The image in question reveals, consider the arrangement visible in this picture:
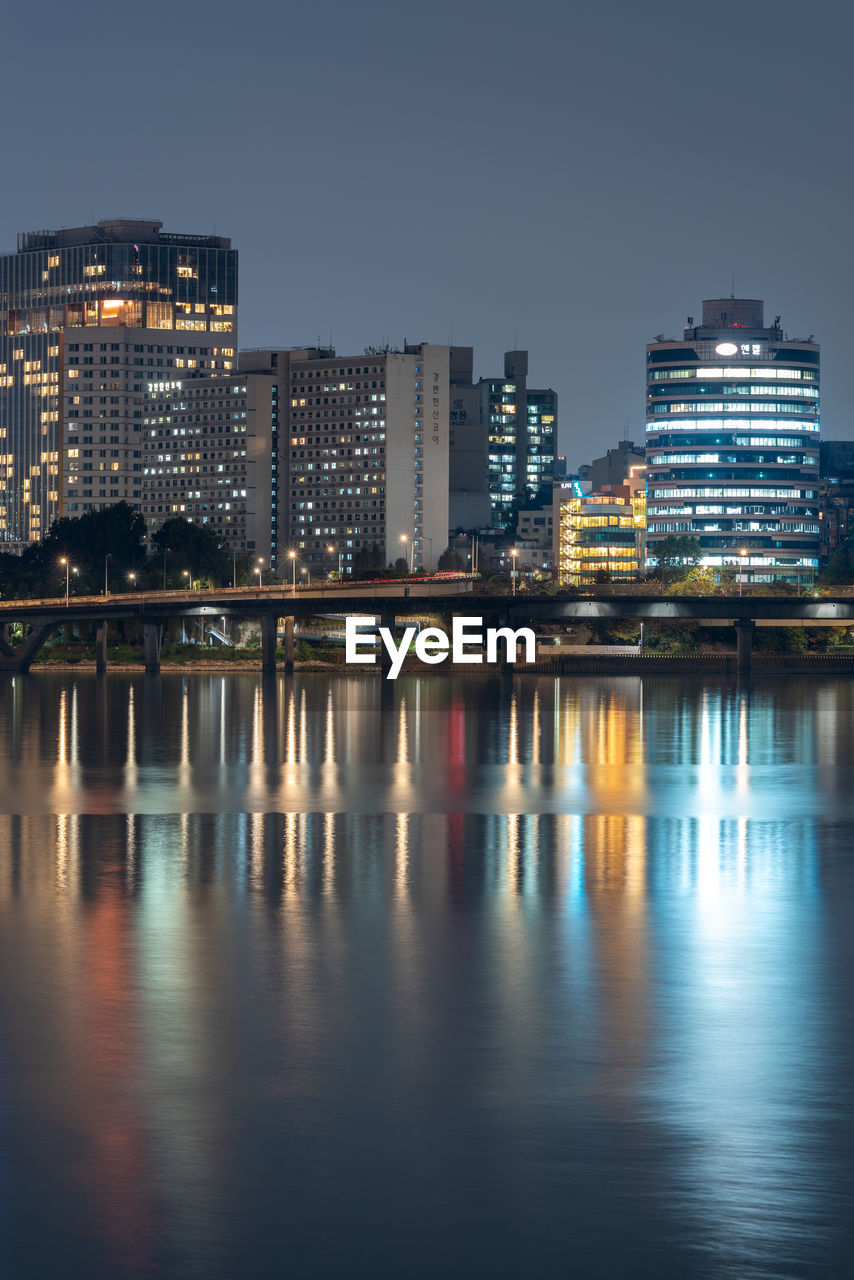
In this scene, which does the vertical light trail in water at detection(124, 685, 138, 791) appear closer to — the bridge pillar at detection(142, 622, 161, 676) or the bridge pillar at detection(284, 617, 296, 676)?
the bridge pillar at detection(142, 622, 161, 676)

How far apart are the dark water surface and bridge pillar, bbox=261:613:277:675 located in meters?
122

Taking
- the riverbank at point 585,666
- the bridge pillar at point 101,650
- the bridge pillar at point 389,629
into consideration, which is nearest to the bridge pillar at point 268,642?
the riverbank at point 585,666

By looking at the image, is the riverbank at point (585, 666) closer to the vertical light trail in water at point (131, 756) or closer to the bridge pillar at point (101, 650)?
the bridge pillar at point (101, 650)

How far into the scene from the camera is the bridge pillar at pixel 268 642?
173875 millimetres

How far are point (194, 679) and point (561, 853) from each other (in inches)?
4843

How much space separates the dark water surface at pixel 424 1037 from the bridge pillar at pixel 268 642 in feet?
401

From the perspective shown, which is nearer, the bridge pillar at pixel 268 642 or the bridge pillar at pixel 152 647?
the bridge pillar at pixel 152 647

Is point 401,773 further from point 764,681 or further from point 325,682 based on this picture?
point 764,681

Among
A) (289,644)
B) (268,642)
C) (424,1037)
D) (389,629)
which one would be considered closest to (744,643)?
(389,629)

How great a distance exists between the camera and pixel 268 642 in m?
175

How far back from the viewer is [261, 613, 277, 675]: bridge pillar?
174 metres

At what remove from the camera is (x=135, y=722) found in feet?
299

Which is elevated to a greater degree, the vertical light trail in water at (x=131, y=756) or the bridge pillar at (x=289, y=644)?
the bridge pillar at (x=289, y=644)

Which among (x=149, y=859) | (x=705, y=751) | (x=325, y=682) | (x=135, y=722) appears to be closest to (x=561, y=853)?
(x=149, y=859)
